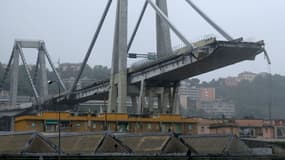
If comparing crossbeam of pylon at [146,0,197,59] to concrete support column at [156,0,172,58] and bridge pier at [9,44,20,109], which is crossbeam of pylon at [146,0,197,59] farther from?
bridge pier at [9,44,20,109]

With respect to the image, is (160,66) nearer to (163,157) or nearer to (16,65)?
(163,157)

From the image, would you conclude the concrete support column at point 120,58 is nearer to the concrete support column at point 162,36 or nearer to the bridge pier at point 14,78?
the concrete support column at point 162,36

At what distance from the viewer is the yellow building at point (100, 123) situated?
73438 mm

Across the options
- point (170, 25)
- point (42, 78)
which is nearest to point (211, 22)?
point (170, 25)

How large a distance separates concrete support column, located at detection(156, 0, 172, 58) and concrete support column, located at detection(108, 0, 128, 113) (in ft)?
18.1

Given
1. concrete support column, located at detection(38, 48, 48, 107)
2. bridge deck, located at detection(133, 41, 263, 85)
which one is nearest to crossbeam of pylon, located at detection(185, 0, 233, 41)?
bridge deck, located at detection(133, 41, 263, 85)

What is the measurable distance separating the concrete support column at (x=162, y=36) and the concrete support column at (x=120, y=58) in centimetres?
552

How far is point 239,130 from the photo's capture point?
86.5 m

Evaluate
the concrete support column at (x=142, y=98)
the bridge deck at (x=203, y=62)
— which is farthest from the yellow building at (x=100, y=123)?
the bridge deck at (x=203, y=62)

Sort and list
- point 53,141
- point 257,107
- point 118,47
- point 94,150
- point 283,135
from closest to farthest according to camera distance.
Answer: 1. point 94,150
2. point 53,141
3. point 118,47
4. point 283,135
5. point 257,107

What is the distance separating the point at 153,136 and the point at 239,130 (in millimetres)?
38049

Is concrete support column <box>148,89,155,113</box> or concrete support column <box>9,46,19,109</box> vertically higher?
concrete support column <box>9,46,19,109</box>

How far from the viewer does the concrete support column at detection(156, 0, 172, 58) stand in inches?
3282

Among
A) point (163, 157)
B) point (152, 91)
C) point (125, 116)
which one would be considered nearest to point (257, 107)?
point (152, 91)
